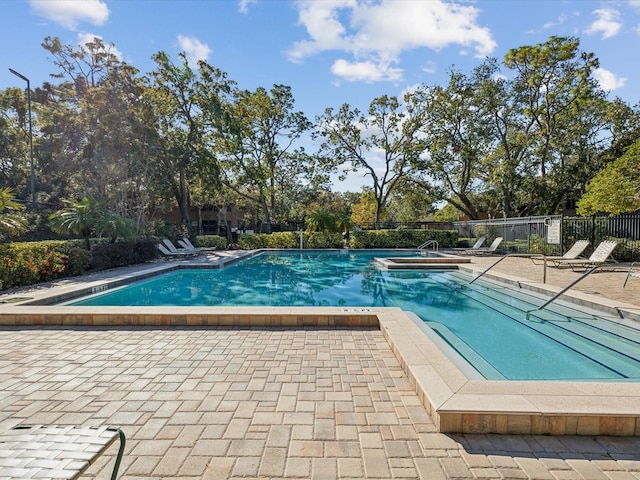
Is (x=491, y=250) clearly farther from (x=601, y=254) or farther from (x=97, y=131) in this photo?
(x=97, y=131)

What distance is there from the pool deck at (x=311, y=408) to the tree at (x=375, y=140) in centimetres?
1950

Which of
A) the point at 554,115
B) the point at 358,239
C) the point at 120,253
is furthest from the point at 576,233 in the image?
the point at 120,253

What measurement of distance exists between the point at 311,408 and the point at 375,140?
21.5 meters

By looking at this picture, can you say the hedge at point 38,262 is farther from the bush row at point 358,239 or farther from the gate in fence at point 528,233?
the gate in fence at point 528,233

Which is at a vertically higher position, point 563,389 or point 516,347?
point 563,389

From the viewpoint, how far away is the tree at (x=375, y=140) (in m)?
21.8

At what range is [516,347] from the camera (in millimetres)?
4832

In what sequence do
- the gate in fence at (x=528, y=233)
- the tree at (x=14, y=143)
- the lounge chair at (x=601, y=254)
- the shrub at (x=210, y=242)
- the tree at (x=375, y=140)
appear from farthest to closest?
the tree at (x=375, y=140) < the tree at (x=14, y=143) < the shrub at (x=210, y=242) < the gate in fence at (x=528, y=233) < the lounge chair at (x=601, y=254)

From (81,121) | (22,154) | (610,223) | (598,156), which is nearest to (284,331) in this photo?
(610,223)

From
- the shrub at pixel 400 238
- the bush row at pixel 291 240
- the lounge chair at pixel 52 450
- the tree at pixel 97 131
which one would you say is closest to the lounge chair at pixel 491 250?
the shrub at pixel 400 238

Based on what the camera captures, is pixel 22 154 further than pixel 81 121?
Yes

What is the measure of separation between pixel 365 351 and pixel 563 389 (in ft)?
6.08

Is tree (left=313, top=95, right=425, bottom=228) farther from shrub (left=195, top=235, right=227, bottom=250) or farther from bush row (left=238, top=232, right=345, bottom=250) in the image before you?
shrub (left=195, top=235, right=227, bottom=250)

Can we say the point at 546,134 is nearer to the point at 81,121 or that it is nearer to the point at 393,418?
the point at 393,418
